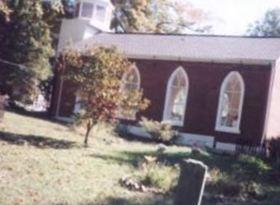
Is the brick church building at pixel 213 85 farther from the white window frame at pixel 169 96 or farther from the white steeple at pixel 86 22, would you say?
the white steeple at pixel 86 22

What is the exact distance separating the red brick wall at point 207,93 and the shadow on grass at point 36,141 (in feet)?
24.6

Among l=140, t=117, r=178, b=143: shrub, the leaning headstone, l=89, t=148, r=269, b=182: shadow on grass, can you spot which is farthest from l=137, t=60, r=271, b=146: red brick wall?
the leaning headstone

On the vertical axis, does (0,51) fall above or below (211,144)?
above

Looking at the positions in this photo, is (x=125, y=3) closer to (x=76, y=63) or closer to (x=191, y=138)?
(x=191, y=138)

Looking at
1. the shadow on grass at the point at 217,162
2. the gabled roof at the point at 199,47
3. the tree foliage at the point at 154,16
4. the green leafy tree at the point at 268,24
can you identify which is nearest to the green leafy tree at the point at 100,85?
the shadow on grass at the point at 217,162

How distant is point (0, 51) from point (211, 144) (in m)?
13.5

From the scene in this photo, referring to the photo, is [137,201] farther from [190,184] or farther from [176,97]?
[176,97]

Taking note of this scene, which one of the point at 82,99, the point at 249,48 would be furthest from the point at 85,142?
the point at 249,48

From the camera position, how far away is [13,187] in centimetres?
1143

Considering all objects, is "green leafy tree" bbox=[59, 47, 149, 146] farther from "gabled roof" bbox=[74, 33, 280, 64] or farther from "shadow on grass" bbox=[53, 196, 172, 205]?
"gabled roof" bbox=[74, 33, 280, 64]

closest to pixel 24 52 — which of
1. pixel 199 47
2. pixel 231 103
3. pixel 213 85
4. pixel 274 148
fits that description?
pixel 199 47

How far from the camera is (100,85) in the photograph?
20078 millimetres

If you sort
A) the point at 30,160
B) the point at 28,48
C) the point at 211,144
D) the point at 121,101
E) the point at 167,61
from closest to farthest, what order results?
the point at 30,160, the point at 121,101, the point at 211,144, the point at 167,61, the point at 28,48

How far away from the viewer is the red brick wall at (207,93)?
28719 millimetres
